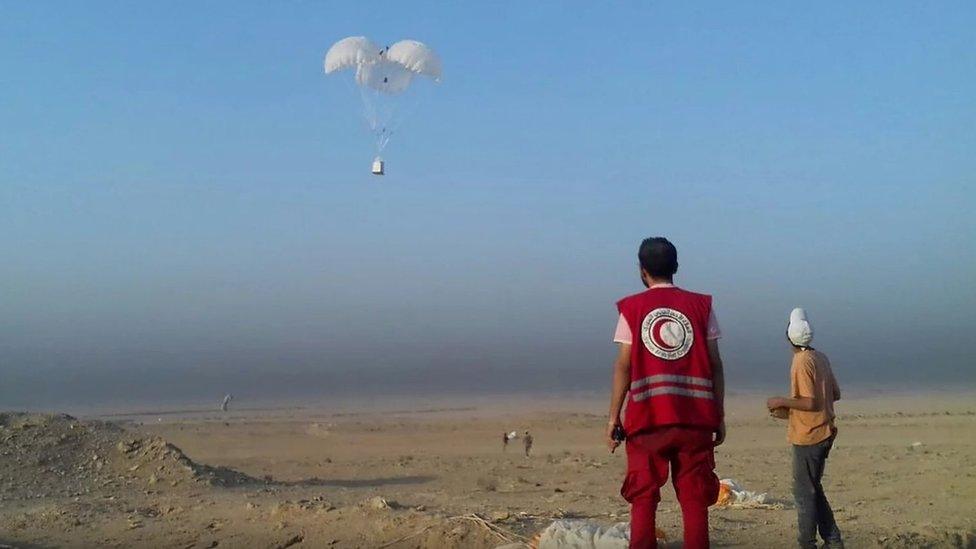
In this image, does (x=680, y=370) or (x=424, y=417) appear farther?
(x=424, y=417)

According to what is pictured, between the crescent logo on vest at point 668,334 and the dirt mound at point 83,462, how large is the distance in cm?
674

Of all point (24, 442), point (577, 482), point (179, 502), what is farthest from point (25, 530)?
point (577, 482)

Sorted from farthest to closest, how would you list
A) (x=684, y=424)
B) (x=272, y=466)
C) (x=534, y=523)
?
1. (x=272, y=466)
2. (x=534, y=523)
3. (x=684, y=424)

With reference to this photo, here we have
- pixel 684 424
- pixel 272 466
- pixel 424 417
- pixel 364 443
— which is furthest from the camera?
pixel 424 417

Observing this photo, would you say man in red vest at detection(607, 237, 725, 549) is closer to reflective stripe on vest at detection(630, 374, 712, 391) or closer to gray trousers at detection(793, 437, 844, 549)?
reflective stripe on vest at detection(630, 374, 712, 391)

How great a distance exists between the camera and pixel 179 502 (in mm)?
7066

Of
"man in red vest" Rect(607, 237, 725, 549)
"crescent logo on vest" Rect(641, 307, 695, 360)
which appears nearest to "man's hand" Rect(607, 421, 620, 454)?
"man in red vest" Rect(607, 237, 725, 549)

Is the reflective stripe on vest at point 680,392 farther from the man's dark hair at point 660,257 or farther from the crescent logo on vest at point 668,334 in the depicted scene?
the man's dark hair at point 660,257

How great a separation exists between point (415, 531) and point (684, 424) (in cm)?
258

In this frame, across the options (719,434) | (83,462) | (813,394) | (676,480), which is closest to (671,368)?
(719,434)

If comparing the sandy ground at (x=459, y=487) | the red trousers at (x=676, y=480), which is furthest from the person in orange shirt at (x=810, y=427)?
the red trousers at (x=676, y=480)

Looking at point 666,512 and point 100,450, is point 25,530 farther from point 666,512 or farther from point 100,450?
point 666,512

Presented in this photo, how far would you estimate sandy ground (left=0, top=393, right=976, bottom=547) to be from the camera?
5715 mm

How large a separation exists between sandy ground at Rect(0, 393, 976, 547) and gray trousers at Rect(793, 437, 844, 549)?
1.31ft
